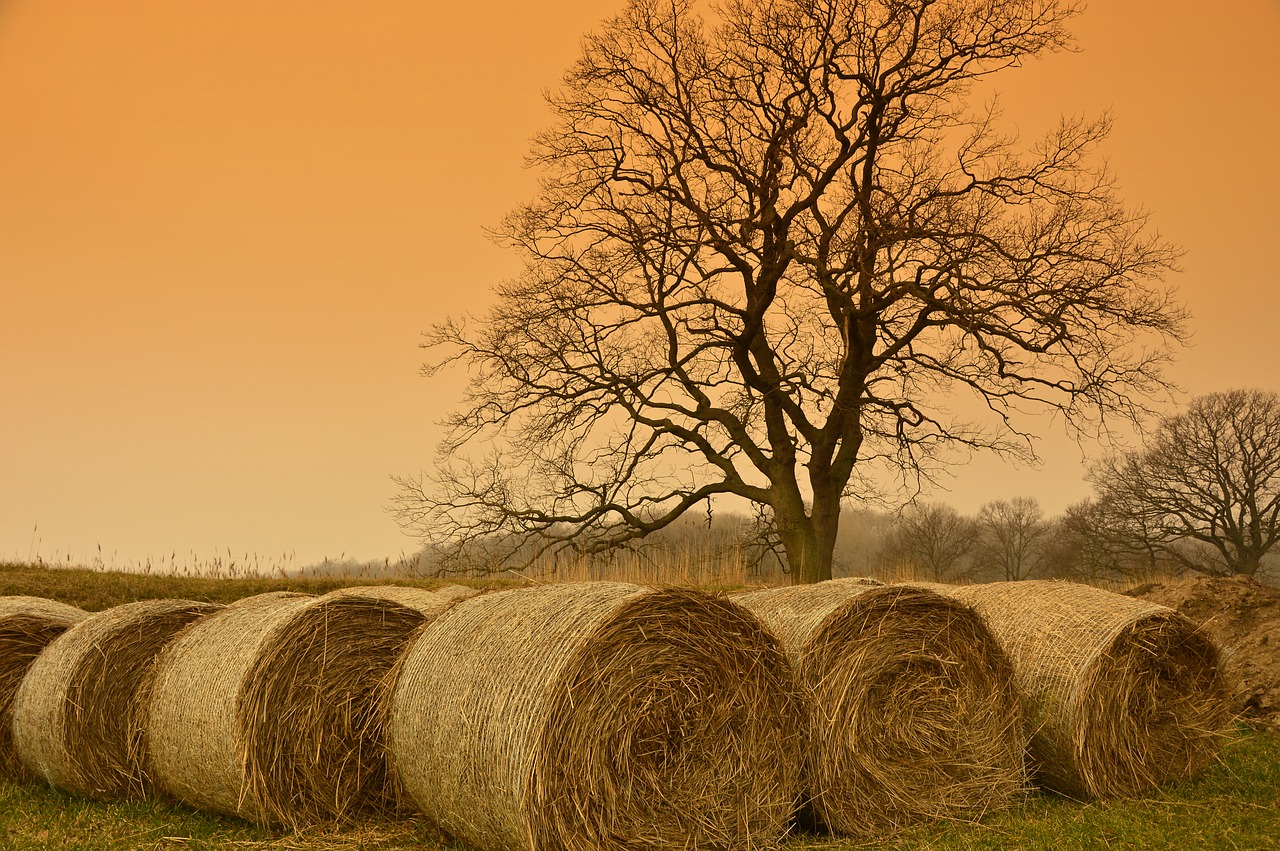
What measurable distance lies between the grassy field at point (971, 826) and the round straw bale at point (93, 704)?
0.21 meters

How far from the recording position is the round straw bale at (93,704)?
731 centimetres

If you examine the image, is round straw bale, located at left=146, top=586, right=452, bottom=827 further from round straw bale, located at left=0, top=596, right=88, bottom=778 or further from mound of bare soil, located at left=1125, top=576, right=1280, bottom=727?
mound of bare soil, located at left=1125, top=576, right=1280, bottom=727

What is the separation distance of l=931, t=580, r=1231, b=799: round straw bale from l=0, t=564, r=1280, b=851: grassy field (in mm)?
200

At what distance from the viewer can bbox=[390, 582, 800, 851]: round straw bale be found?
16.8 feet

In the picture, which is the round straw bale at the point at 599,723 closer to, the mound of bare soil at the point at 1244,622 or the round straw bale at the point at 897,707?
the round straw bale at the point at 897,707

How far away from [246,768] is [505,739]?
2104 millimetres

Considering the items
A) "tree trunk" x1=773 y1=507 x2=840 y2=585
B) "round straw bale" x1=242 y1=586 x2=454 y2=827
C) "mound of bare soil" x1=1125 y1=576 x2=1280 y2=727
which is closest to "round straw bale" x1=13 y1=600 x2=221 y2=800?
"round straw bale" x1=242 y1=586 x2=454 y2=827

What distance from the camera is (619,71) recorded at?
19.0m

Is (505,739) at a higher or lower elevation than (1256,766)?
higher

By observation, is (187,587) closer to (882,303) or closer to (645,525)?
(645,525)

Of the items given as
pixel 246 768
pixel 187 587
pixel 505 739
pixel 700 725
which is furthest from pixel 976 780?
pixel 187 587

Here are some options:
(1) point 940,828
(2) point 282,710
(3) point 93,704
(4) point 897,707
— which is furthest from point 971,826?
(3) point 93,704

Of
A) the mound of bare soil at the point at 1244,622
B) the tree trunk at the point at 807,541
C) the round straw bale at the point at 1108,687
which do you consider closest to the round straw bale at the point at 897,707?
the round straw bale at the point at 1108,687

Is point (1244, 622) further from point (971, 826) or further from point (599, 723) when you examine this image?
point (599, 723)
